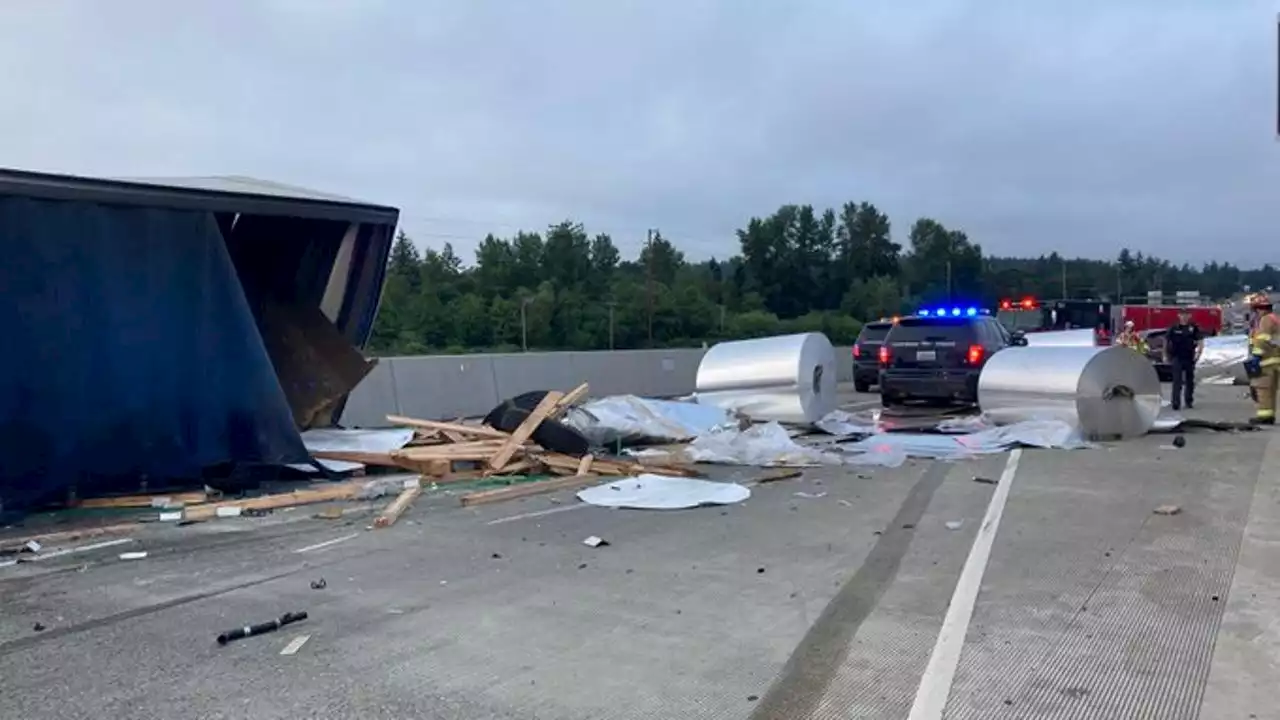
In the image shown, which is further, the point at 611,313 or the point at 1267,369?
the point at 611,313

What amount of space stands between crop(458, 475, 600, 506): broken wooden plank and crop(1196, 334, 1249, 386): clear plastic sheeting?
971 inches

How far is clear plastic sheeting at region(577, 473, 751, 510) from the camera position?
8.88m

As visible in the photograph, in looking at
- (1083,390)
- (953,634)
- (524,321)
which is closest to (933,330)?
(1083,390)

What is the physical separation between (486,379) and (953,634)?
51.2 feet

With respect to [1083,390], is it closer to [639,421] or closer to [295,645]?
[639,421]

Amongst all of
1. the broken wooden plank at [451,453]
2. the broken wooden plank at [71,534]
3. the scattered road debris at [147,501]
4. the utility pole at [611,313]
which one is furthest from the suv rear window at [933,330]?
the utility pole at [611,313]

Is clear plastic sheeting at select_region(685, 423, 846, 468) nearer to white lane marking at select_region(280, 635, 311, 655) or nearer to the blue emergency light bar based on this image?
the blue emergency light bar

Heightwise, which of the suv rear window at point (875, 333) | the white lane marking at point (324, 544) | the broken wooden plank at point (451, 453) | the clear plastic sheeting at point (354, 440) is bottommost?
the white lane marking at point (324, 544)

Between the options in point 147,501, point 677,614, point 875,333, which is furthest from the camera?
point 875,333

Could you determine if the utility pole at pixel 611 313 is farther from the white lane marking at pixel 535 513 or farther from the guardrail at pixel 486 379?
the white lane marking at pixel 535 513

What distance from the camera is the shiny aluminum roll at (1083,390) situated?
1274cm

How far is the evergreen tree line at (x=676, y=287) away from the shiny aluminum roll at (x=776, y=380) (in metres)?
20.8

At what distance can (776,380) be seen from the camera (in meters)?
14.9

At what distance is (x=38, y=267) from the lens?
8.38 m
